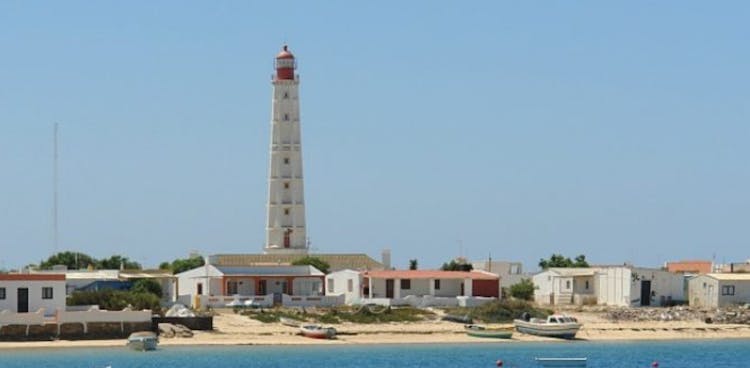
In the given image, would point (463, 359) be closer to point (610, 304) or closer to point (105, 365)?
point (105, 365)

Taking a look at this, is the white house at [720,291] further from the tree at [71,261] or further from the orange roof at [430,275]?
the tree at [71,261]

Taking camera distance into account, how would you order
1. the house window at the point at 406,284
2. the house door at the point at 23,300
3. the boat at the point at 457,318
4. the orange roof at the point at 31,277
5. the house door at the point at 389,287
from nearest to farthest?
the house door at the point at 23,300, the orange roof at the point at 31,277, the boat at the point at 457,318, the house window at the point at 406,284, the house door at the point at 389,287

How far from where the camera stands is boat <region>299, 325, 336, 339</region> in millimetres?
83500

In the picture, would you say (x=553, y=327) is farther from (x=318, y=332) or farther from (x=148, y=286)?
(x=148, y=286)

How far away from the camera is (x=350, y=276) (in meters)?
102

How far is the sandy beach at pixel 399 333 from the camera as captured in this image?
8031 cm

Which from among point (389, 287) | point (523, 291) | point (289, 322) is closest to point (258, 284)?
point (389, 287)

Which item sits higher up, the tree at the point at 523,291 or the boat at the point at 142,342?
the tree at the point at 523,291

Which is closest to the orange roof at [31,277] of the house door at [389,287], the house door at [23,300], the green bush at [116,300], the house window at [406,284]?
the house door at [23,300]

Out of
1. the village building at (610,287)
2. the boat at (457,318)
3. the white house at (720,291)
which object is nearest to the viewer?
the boat at (457,318)

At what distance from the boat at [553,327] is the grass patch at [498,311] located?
4793 mm

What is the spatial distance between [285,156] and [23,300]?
34726 mm

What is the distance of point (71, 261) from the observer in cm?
11919

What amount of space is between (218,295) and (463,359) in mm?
25808
